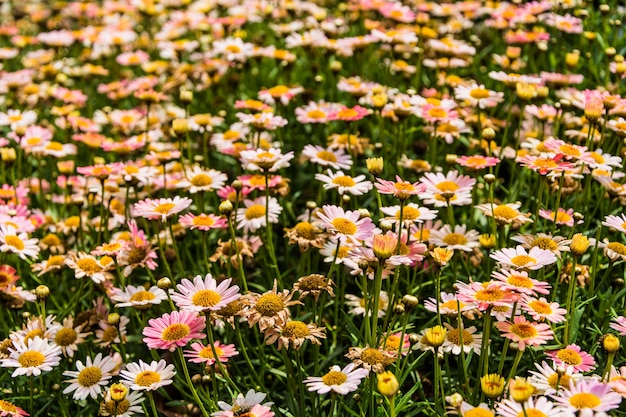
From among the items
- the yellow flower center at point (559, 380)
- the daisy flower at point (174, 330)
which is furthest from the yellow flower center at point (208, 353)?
the yellow flower center at point (559, 380)

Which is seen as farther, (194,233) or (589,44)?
(589,44)

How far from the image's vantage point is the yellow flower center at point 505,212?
264cm

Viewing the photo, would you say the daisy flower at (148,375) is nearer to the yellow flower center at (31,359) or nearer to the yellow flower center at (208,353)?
the yellow flower center at (208,353)

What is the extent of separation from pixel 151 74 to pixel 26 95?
31.8 inches

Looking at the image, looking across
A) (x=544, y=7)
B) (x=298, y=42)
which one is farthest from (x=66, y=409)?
(x=544, y=7)

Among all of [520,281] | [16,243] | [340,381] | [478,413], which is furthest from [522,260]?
[16,243]

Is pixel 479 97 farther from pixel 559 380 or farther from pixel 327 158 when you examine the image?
pixel 559 380

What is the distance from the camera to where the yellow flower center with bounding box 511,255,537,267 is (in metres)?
2.24

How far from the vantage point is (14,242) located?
2.90m

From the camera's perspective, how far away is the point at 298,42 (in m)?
4.18

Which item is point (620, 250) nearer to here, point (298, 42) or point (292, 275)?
point (292, 275)

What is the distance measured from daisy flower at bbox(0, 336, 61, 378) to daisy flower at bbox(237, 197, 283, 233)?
87 centimetres

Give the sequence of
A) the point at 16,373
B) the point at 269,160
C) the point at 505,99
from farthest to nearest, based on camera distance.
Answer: the point at 505,99 → the point at 269,160 → the point at 16,373

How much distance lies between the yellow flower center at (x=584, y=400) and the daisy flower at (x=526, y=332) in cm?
21
